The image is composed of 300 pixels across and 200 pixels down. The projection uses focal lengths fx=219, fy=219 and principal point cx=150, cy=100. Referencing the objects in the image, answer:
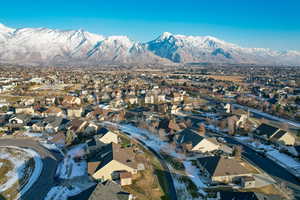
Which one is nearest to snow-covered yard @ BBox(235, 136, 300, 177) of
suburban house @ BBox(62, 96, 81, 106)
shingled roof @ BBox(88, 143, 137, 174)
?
shingled roof @ BBox(88, 143, 137, 174)

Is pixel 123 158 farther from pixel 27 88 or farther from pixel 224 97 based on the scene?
pixel 27 88

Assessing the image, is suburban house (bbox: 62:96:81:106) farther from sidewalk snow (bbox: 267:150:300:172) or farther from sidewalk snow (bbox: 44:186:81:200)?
sidewalk snow (bbox: 267:150:300:172)

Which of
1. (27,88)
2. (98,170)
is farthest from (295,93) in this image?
(27,88)

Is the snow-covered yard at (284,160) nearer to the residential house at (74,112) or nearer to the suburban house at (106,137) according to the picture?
the suburban house at (106,137)

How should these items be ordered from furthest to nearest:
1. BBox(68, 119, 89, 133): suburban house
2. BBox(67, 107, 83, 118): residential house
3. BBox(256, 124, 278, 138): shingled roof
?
BBox(67, 107, 83, 118): residential house < BBox(68, 119, 89, 133): suburban house < BBox(256, 124, 278, 138): shingled roof

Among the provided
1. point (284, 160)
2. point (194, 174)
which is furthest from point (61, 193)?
point (284, 160)

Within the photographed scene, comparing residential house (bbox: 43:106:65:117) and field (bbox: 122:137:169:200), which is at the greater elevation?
residential house (bbox: 43:106:65:117)
